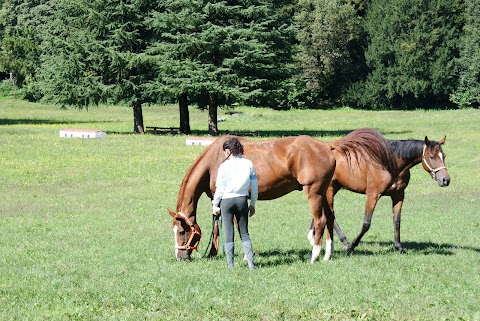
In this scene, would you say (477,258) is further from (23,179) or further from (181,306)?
(23,179)

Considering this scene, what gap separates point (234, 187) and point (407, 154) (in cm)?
475

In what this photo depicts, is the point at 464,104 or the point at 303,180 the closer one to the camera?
the point at 303,180

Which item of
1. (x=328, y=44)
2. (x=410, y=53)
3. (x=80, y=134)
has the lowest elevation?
(x=80, y=134)

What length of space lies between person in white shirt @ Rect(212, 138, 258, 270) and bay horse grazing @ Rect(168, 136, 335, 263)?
1138 millimetres

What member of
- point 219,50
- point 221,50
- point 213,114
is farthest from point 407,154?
point 213,114

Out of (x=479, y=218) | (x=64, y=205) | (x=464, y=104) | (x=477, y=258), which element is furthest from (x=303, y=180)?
(x=464, y=104)

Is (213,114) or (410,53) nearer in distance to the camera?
(213,114)

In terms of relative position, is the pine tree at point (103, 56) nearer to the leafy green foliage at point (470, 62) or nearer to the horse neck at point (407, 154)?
the horse neck at point (407, 154)

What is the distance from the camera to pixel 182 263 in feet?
38.8

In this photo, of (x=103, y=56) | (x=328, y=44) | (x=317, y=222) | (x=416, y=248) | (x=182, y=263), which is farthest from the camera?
(x=328, y=44)

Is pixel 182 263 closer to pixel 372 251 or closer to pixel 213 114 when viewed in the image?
pixel 372 251

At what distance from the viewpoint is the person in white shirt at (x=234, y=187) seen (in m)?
10.8

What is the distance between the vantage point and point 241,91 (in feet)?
150

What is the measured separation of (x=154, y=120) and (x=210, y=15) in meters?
19.4
